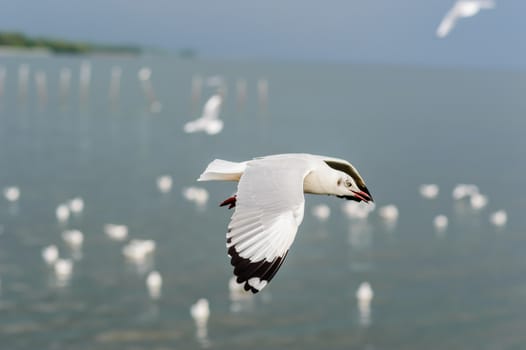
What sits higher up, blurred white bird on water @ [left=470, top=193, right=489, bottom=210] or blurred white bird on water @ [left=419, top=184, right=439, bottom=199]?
blurred white bird on water @ [left=419, top=184, right=439, bottom=199]

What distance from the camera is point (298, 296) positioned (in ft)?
124

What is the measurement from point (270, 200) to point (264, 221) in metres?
0.17

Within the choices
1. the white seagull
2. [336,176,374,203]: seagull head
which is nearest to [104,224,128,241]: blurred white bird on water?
the white seagull

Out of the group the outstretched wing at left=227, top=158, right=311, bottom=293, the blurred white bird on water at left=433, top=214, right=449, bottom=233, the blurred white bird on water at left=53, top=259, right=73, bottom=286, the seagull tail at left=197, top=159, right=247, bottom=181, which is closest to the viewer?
the outstretched wing at left=227, top=158, right=311, bottom=293

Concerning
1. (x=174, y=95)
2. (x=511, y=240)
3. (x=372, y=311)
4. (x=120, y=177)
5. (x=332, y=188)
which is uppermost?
(x=174, y=95)

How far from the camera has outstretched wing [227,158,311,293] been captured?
17.0 feet

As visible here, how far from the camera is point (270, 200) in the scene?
217 inches

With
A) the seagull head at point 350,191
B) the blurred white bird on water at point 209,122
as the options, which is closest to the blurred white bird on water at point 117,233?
the blurred white bird on water at point 209,122

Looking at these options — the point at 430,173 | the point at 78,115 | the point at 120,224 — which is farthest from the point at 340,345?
the point at 78,115

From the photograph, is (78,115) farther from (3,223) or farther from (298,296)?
(298,296)

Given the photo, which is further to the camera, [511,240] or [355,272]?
[511,240]

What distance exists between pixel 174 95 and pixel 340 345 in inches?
4346

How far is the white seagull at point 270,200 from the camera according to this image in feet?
17.1

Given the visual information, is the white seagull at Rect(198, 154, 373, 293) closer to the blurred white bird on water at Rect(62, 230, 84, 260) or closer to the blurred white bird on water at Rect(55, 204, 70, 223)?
the blurred white bird on water at Rect(62, 230, 84, 260)
